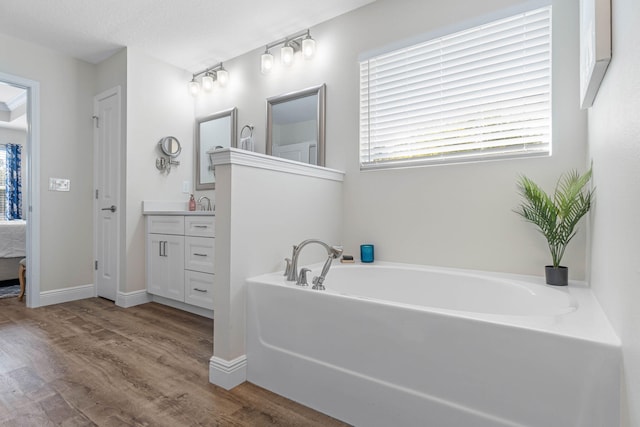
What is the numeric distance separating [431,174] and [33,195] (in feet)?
11.2

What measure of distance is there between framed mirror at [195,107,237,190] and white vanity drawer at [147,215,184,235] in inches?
22.0

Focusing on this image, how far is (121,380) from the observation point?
5.49 feet

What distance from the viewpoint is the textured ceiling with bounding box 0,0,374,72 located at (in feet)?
8.03

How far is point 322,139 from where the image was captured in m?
2.61

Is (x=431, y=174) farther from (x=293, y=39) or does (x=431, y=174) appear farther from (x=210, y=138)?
(x=210, y=138)

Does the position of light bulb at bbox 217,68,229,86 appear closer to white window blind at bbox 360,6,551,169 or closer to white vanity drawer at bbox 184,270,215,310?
white window blind at bbox 360,6,551,169

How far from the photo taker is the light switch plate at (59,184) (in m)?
3.14

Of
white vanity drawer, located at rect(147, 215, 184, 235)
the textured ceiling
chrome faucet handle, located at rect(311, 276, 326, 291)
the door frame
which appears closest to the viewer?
chrome faucet handle, located at rect(311, 276, 326, 291)

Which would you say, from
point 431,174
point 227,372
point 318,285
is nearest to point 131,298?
point 227,372

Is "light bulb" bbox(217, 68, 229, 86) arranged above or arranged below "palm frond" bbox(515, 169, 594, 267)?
above

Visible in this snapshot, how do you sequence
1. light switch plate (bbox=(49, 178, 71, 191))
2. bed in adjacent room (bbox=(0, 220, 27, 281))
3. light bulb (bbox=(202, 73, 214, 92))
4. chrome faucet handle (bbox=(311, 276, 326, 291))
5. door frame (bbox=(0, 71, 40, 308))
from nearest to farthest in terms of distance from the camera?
chrome faucet handle (bbox=(311, 276, 326, 291)) < door frame (bbox=(0, 71, 40, 308)) < light switch plate (bbox=(49, 178, 71, 191)) < light bulb (bbox=(202, 73, 214, 92)) < bed in adjacent room (bbox=(0, 220, 27, 281))

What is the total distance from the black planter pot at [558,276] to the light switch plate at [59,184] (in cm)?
394

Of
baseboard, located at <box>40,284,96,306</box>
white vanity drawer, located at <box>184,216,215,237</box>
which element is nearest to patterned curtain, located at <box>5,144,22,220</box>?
baseboard, located at <box>40,284,96,306</box>

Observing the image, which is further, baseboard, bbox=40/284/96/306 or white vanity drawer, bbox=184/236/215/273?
baseboard, bbox=40/284/96/306
